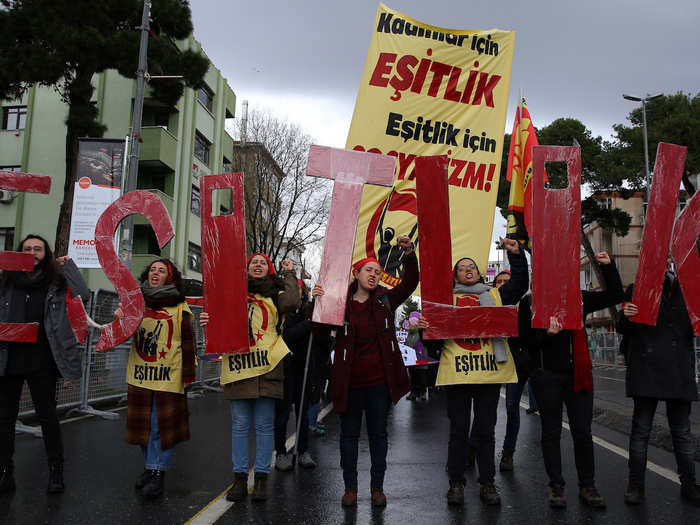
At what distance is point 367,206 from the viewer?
598 cm

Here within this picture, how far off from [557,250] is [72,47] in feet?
47.1

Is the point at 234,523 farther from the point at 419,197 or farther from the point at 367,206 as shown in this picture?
the point at 367,206

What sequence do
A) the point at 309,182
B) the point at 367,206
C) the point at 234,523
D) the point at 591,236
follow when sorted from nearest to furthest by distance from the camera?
the point at 234,523 → the point at 367,206 → the point at 309,182 → the point at 591,236

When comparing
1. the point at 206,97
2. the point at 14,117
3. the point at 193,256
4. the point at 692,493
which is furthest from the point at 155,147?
the point at 692,493

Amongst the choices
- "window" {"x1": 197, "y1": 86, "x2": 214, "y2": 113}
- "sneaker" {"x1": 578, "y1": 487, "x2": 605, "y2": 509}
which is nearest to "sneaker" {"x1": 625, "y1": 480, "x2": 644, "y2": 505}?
"sneaker" {"x1": 578, "y1": 487, "x2": 605, "y2": 509}

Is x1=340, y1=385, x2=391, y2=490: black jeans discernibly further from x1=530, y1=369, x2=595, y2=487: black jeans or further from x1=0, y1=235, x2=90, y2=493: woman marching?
x1=0, y1=235, x2=90, y2=493: woman marching

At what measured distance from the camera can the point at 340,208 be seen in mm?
4609

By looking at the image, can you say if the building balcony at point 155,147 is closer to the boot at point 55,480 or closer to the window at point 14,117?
the window at point 14,117

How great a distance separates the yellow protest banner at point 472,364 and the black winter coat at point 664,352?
0.92 m

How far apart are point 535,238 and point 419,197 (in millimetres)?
840

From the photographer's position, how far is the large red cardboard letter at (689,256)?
4.48m

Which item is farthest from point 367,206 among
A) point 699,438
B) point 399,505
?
point 699,438

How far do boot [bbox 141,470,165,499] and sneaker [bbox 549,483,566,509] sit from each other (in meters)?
2.77

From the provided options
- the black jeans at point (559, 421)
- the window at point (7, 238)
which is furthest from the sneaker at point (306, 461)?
the window at point (7, 238)
